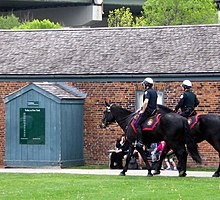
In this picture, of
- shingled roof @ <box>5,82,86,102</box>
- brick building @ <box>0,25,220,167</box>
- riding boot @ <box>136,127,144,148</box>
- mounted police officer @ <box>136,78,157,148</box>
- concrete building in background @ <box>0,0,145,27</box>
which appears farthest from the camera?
concrete building in background @ <box>0,0,145,27</box>

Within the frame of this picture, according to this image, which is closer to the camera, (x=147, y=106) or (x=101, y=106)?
(x=147, y=106)

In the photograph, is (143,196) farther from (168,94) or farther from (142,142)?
(168,94)

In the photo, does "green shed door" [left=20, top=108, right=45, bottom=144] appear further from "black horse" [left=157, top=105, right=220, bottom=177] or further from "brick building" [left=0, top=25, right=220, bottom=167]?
"black horse" [left=157, top=105, right=220, bottom=177]

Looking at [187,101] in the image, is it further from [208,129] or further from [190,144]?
[190,144]

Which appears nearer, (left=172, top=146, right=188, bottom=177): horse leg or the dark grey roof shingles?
(left=172, top=146, right=188, bottom=177): horse leg

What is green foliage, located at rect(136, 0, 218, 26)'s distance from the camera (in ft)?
190

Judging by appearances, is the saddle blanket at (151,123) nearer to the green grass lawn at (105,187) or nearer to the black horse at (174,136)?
the black horse at (174,136)

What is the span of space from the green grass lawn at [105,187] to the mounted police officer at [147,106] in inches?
45.9

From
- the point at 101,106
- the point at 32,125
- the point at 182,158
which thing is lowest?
the point at 182,158

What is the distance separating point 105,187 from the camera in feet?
69.7

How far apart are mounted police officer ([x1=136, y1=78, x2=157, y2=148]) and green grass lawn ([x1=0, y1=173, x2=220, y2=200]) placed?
45.9 inches

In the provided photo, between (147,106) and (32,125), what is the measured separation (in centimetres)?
616

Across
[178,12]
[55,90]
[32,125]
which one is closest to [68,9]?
[178,12]

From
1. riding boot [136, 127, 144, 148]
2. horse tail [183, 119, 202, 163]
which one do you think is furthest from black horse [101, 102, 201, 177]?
riding boot [136, 127, 144, 148]
